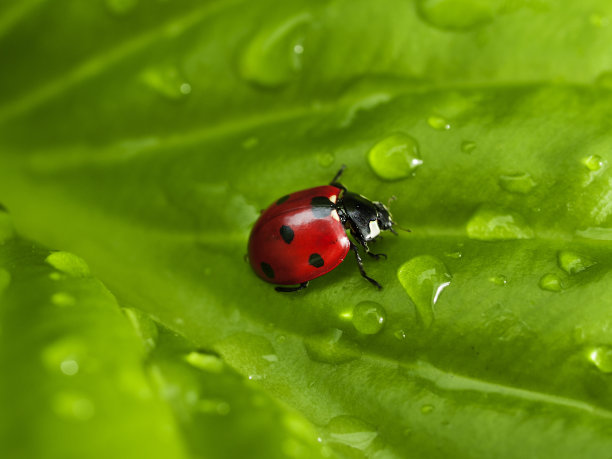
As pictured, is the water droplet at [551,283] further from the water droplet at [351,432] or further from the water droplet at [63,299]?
the water droplet at [63,299]

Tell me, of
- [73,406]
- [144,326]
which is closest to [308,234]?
[144,326]

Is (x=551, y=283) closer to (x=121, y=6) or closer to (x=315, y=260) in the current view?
(x=315, y=260)

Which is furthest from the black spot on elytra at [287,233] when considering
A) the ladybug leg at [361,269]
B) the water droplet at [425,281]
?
the water droplet at [425,281]

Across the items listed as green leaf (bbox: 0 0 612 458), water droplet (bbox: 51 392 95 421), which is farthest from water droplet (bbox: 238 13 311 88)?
water droplet (bbox: 51 392 95 421)

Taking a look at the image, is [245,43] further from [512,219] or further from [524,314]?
[524,314]

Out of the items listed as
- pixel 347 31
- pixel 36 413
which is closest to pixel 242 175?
pixel 347 31
